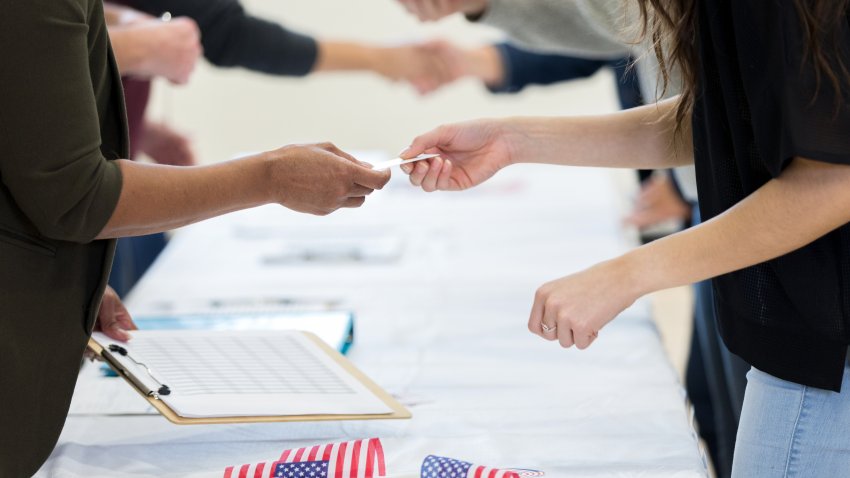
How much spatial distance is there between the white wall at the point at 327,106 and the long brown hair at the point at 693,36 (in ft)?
10.1

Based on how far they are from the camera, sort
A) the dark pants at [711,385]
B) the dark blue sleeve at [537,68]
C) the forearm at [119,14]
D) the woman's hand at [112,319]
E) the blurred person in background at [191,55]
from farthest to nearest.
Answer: the dark blue sleeve at [537,68], the dark pants at [711,385], the forearm at [119,14], the blurred person in background at [191,55], the woman's hand at [112,319]

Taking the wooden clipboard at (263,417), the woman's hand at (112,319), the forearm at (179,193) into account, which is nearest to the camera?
the forearm at (179,193)

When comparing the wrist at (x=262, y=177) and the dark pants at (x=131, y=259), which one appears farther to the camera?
the dark pants at (x=131, y=259)

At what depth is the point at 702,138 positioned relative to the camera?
1063 millimetres

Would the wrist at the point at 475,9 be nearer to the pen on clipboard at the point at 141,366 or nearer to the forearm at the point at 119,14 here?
the forearm at the point at 119,14

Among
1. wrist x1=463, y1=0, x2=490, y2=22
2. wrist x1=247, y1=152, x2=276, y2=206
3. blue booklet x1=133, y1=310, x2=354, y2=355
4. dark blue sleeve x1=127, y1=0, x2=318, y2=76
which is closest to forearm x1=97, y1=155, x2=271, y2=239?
wrist x1=247, y1=152, x2=276, y2=206

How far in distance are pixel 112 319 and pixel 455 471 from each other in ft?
1.76

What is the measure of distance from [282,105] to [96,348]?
3181 millimetres

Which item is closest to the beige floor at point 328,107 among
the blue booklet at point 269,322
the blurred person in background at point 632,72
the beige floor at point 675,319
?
the beige floor at point 675,319

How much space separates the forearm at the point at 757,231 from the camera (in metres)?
0.92

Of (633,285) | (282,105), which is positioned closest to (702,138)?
(633,285)

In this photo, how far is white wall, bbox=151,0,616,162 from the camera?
169 inches

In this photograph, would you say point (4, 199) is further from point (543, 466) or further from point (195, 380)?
point (543, 466)

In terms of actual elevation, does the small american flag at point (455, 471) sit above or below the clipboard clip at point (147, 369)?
above
